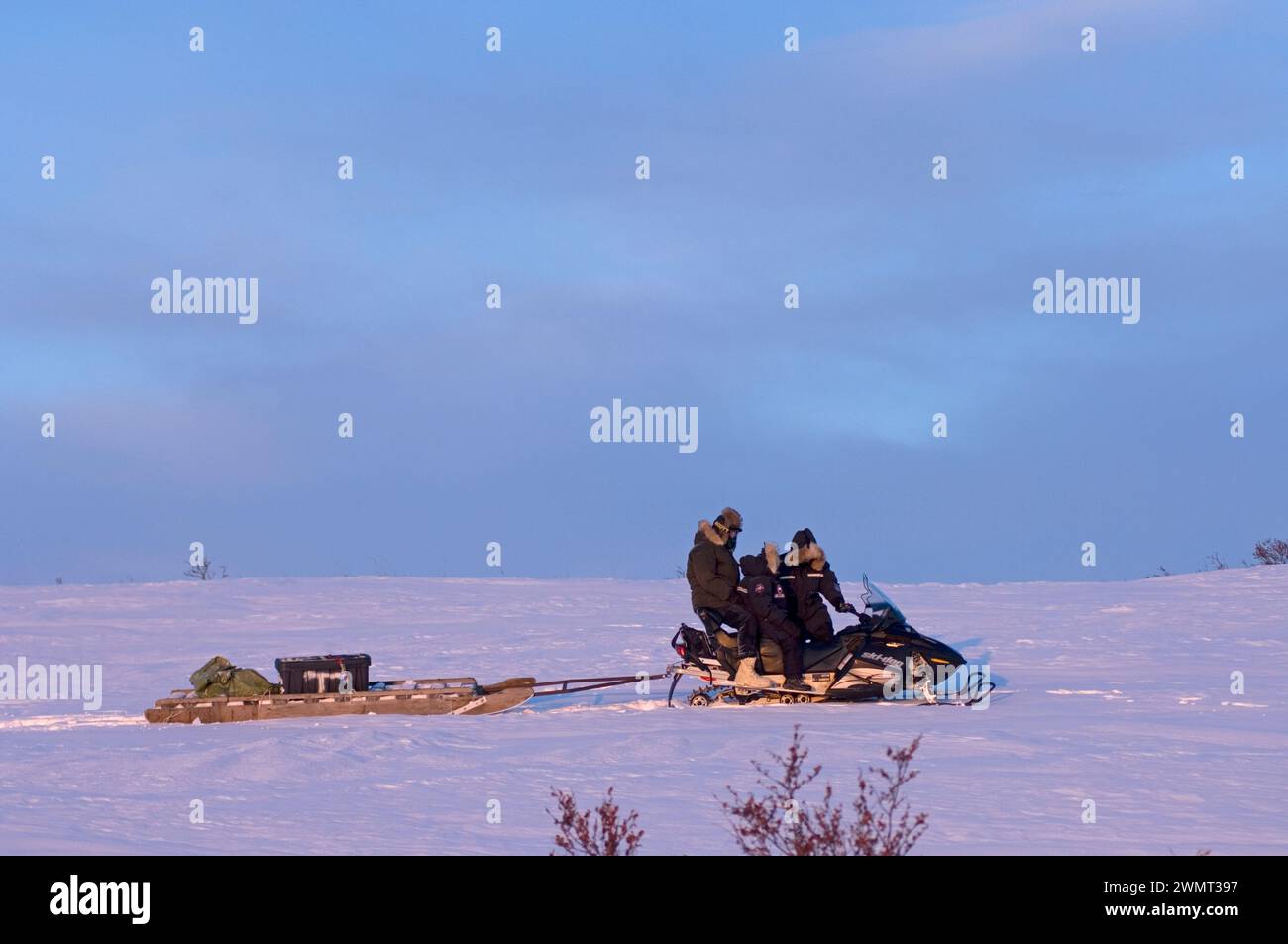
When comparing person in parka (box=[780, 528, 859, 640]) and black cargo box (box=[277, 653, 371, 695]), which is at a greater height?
person in parka (box=[780, 528, 859, 640])

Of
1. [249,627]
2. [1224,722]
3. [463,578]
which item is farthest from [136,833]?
[463,578]

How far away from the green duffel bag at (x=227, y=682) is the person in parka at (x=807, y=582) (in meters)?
4.50

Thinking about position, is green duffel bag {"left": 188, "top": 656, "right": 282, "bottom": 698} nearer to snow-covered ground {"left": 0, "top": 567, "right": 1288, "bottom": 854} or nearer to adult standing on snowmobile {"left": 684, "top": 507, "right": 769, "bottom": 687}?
snow-covered ground {"left": 0, "top": 567, "right": 1288, "bottom": 854}

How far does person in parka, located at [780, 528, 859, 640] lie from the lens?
14547 millimetres

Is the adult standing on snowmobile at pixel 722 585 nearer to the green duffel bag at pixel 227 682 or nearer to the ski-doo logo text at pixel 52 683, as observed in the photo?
the green duffel bag at pixel 227 682

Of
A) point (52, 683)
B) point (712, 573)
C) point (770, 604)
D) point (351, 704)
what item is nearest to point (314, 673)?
point (351, 704)

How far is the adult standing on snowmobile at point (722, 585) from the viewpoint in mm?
14531

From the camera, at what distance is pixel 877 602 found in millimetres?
14891
